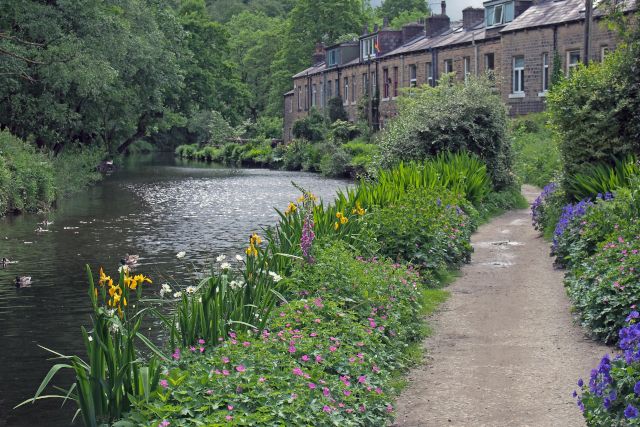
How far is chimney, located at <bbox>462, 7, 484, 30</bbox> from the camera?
171 feet

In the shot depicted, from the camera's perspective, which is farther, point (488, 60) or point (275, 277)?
point (488, 60)

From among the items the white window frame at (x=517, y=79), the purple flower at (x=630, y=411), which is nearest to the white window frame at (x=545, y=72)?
the white window frame at (x=517, y=79)

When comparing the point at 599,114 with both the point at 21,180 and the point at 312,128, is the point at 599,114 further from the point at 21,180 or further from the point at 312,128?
the point at 312,128

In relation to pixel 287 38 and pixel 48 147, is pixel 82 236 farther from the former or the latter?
pixel 287 38

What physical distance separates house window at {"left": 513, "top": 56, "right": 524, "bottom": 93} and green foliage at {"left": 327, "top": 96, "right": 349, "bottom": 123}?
22248 mm

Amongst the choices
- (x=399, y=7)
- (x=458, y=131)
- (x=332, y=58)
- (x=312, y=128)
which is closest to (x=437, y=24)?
(x=312, y=128)

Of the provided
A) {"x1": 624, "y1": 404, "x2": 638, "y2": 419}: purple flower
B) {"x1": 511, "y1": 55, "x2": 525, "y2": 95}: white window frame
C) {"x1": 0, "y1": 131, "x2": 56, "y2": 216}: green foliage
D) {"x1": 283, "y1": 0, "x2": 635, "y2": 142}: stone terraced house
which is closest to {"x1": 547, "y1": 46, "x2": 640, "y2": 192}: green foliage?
Result: {"x1": 624, "y1": 404, "x2": 638, "y2": 419}: purple flower

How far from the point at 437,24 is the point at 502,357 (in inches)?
1972

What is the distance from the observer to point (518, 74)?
44.7 meters

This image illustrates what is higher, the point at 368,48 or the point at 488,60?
the point at 368,48

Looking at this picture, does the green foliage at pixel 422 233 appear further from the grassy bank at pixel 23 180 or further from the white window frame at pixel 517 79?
the white window frame at pixel 517 79

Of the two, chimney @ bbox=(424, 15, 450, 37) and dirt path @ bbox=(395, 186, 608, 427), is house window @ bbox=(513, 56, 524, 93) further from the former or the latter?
dirt path @ bbox=(395, 186, 608, 427)

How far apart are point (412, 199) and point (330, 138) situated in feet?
139

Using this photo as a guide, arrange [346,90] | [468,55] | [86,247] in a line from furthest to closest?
[346,90] → [468,55] → [86,247]
